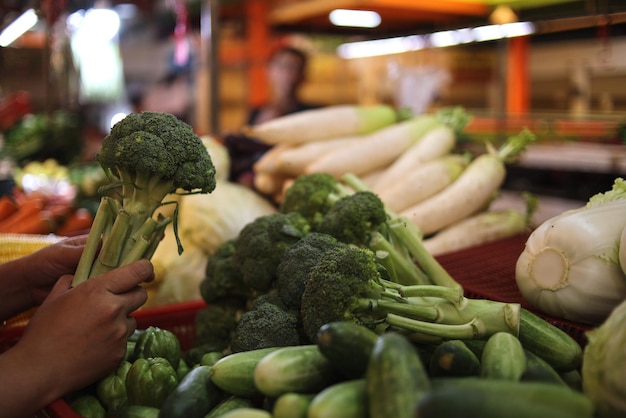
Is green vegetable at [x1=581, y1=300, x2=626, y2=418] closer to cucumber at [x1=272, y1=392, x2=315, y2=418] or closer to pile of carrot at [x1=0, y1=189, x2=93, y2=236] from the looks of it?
cucumber at [x1=272, y1=392, x2=315, y2=418]

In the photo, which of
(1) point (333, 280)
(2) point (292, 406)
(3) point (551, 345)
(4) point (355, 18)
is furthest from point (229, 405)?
(4) point (355, 18)

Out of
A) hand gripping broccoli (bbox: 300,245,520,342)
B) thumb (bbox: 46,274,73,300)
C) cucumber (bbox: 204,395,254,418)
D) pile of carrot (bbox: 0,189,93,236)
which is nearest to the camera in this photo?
cucumber (bbox: 204,395,254,418)

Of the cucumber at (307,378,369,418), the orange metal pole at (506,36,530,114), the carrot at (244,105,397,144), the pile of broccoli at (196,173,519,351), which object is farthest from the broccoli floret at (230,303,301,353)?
the orange metal pole at (506,36,530,114)

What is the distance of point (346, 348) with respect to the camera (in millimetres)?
1013

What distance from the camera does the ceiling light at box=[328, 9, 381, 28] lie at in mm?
4995

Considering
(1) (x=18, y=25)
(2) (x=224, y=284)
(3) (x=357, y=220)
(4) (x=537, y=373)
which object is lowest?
(2) (x=224, y=284)

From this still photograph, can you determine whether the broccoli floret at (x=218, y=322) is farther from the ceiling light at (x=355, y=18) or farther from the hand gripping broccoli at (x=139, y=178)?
the ceiling light at (x=355, y=18)

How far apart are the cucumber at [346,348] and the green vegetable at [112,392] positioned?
60 cm

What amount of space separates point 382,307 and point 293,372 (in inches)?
10.6

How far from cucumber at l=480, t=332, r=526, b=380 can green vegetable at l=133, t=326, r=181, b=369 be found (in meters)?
0.81

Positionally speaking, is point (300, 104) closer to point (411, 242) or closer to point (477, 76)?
point (477, 76)

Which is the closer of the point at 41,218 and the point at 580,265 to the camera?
the point at 580,265

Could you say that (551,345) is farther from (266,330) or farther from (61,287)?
(61,287)

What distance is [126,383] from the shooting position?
4.43ft
